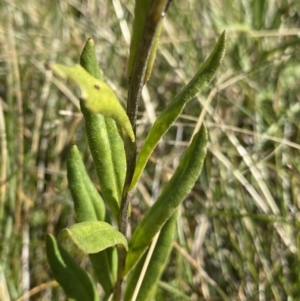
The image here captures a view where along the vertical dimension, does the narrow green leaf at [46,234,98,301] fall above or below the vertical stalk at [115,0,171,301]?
below

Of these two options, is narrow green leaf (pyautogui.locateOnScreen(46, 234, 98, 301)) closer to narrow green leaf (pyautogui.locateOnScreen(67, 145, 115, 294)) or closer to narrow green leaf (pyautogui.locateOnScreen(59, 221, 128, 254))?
narrow green leaf (pyautogui.locateOnScreen(67, 145, 115, 294))

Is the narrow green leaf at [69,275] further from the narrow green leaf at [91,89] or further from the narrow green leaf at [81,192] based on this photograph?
the narrow green leaf at [91,89]

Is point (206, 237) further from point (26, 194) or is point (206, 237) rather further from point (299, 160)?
point (26, 194)

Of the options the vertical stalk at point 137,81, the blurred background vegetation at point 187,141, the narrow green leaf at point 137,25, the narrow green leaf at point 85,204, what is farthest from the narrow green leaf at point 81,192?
the blurred background vegetation at point 187,141

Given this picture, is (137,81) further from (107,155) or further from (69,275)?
(69,275)

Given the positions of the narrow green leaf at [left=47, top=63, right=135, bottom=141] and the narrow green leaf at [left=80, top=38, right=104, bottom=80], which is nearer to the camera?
the narrow green leaf at [left=47, top=63, right=135, bottom=141]

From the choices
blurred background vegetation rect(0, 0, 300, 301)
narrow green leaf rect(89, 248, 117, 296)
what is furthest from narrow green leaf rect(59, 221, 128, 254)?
blurred background vegetation rect(0, 0, 300, 301)

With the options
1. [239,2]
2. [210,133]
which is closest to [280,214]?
[210,133]
